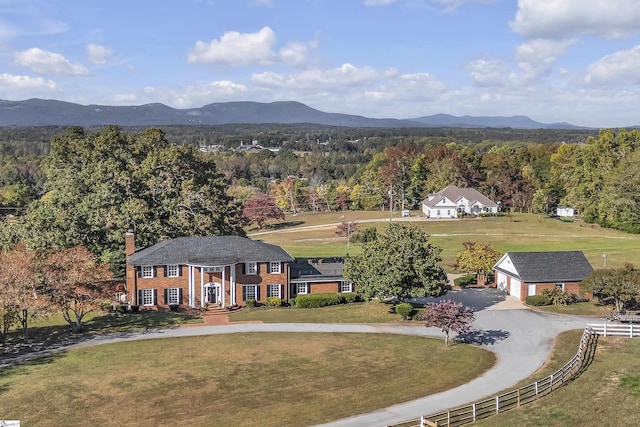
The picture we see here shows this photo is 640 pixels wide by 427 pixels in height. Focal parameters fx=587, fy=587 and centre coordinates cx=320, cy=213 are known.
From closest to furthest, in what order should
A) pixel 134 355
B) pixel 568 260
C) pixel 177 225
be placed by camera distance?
pixel 134 355 → pixel 568 260 → pixel 177 225

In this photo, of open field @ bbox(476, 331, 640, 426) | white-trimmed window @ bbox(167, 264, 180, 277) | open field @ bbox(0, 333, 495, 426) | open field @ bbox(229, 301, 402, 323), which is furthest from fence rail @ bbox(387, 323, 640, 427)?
white-trimmed window @ bbox(167, 264, 180, 277)

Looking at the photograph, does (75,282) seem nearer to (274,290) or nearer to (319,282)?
(274,290)

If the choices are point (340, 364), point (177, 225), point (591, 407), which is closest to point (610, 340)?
point (591, 407)

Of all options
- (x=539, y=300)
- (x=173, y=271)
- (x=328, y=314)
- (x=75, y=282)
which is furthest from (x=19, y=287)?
(x=539, y=300)

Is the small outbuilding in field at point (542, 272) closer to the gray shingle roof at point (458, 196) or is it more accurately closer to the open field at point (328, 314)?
the open field at point (328, 314)

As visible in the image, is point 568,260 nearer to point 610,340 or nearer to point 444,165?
point 610,340

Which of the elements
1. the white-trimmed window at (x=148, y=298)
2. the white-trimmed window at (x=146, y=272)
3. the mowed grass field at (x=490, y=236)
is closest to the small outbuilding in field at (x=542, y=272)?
the mowed grass field at (x=490, y=236)
